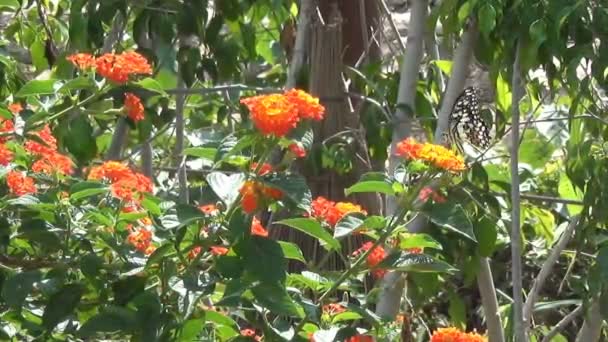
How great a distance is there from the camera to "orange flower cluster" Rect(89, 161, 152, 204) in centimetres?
181

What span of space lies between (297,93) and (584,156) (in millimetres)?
941

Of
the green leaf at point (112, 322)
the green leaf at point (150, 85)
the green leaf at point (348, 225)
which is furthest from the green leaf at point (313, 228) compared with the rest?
the green leaf at point (150, 85)

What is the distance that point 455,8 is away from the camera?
7.63 ft

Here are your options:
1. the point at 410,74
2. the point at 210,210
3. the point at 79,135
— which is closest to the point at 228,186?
the point at 210,210

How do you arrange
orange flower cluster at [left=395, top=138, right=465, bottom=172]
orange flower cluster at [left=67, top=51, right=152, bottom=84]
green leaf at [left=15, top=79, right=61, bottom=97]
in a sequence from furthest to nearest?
green leaf at [left=15, top=79, right=61, bottom=97], orange flower cluster at [left=67, top=51, right=152, bottom=84], orange flower cluster at [left=395, top=138, right=465, bottom=172]

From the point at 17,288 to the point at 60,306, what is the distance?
67 millimetres

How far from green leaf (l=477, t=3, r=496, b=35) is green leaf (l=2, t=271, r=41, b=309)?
0.86 m

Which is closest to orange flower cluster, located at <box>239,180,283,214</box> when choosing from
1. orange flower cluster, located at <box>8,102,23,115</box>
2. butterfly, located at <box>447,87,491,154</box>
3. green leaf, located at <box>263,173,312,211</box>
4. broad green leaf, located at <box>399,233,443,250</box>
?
green leaf, located at <box>263,173,312,211</box>

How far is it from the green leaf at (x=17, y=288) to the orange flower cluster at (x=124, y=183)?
18cm

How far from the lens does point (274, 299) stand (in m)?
1.69

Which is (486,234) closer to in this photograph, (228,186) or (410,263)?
(410,263)

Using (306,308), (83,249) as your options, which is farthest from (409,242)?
(83,249)

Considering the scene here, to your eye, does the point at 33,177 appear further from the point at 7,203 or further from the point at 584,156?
the point at 584,156

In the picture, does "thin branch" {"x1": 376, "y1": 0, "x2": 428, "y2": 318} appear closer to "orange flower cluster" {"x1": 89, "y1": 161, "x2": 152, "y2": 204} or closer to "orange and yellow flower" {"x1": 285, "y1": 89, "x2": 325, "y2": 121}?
"orange flower cluster" {"x1": 89, "y1": 161, "x2": 152, "y2": 204}
